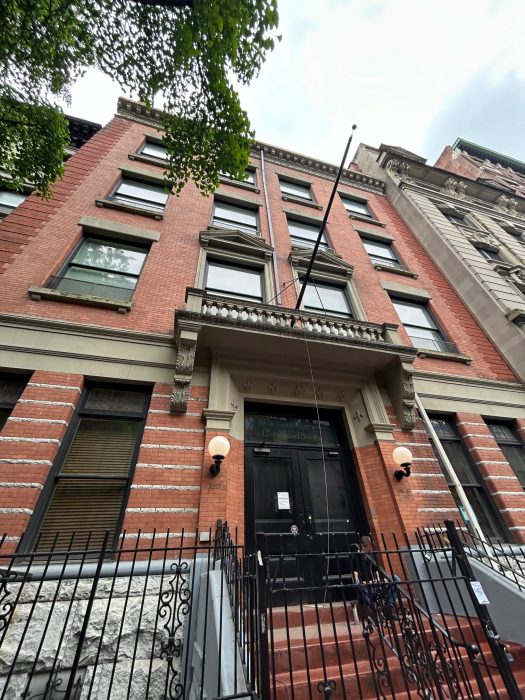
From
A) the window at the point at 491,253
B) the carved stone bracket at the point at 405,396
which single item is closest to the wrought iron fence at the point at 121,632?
the carved stone bracket at the point at 405,396

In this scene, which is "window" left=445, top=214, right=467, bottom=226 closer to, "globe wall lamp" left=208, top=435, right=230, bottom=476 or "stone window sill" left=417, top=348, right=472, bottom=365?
"stone window sill" left=417, top=348, right=472, bottom=365

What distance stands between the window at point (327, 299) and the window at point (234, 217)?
3360 millimetres

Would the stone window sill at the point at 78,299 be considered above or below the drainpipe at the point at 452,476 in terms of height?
above

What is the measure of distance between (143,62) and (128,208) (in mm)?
3733

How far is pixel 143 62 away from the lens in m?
6.77

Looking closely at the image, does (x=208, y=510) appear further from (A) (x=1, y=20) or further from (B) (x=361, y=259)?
(B) (x=361, y=259)

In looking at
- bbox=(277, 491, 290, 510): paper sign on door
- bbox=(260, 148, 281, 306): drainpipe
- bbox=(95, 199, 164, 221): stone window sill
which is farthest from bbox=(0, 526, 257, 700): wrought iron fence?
bbox=(95, 199, 164, 221): stone window sill

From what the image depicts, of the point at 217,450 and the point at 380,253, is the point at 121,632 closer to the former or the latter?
the point at 217,450

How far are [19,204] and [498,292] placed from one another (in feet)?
52.2

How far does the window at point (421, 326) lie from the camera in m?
10.3

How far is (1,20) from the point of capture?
5.67m

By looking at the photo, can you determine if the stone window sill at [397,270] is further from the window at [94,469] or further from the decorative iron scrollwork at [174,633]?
the decorative iron scrollwork at [174,633]

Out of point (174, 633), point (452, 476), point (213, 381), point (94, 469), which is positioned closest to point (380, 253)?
point (452, 476)

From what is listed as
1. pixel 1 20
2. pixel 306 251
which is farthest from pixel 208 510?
pixel 1 20
